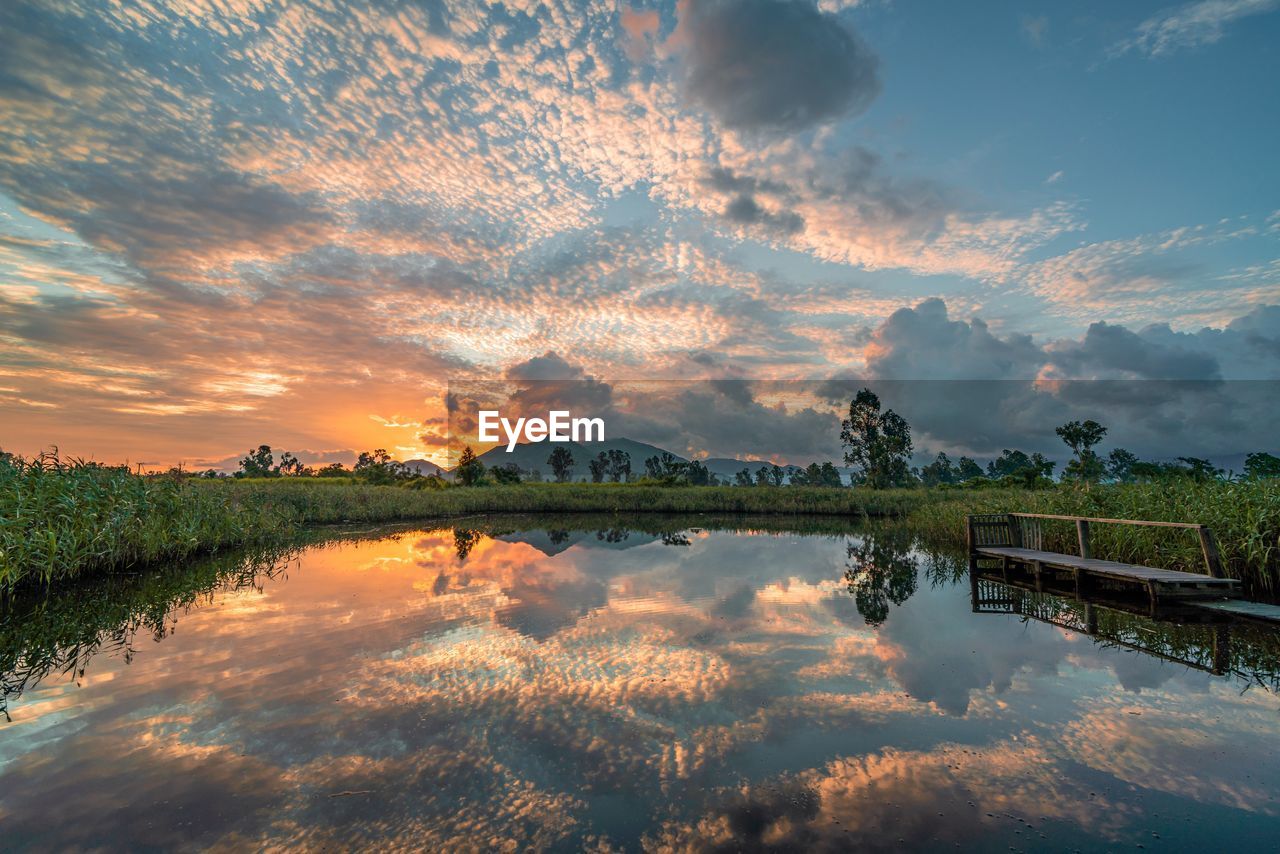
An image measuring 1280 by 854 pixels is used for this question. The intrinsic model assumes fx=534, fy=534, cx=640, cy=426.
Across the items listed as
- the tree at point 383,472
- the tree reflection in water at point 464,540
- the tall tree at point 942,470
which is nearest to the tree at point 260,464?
the tree at point 383,472

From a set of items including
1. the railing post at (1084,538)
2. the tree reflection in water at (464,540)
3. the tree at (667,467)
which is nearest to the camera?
the railing post at (1084,538)

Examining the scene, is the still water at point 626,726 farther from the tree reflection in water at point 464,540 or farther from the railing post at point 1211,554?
the tree reflection in water at point 464,540

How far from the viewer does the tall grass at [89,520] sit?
10.1 metres

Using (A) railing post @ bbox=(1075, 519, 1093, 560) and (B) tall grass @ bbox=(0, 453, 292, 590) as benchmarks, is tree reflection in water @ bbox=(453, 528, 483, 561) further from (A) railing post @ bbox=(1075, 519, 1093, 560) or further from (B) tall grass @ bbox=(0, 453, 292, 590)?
(A) railing post @ bbox=(1075, 519, 1093, 560)

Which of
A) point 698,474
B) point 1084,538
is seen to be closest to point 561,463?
point 698,474

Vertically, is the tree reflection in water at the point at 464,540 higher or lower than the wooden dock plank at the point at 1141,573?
lower

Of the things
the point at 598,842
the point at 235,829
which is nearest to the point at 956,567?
the point at 598,842

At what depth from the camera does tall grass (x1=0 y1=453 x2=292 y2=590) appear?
10.1m

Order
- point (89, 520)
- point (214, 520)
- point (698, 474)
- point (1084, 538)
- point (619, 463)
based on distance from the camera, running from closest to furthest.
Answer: point (89, 520), point (1084, 538), point (214, 520), point (698, 474), point (619, 463)

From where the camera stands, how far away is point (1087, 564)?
11.3m

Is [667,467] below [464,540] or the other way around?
the other way around

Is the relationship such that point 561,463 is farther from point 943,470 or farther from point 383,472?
point 943,470

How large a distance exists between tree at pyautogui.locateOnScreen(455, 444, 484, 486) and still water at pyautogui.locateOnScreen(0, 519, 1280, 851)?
1736 inches

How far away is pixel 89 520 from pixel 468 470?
42.8m
